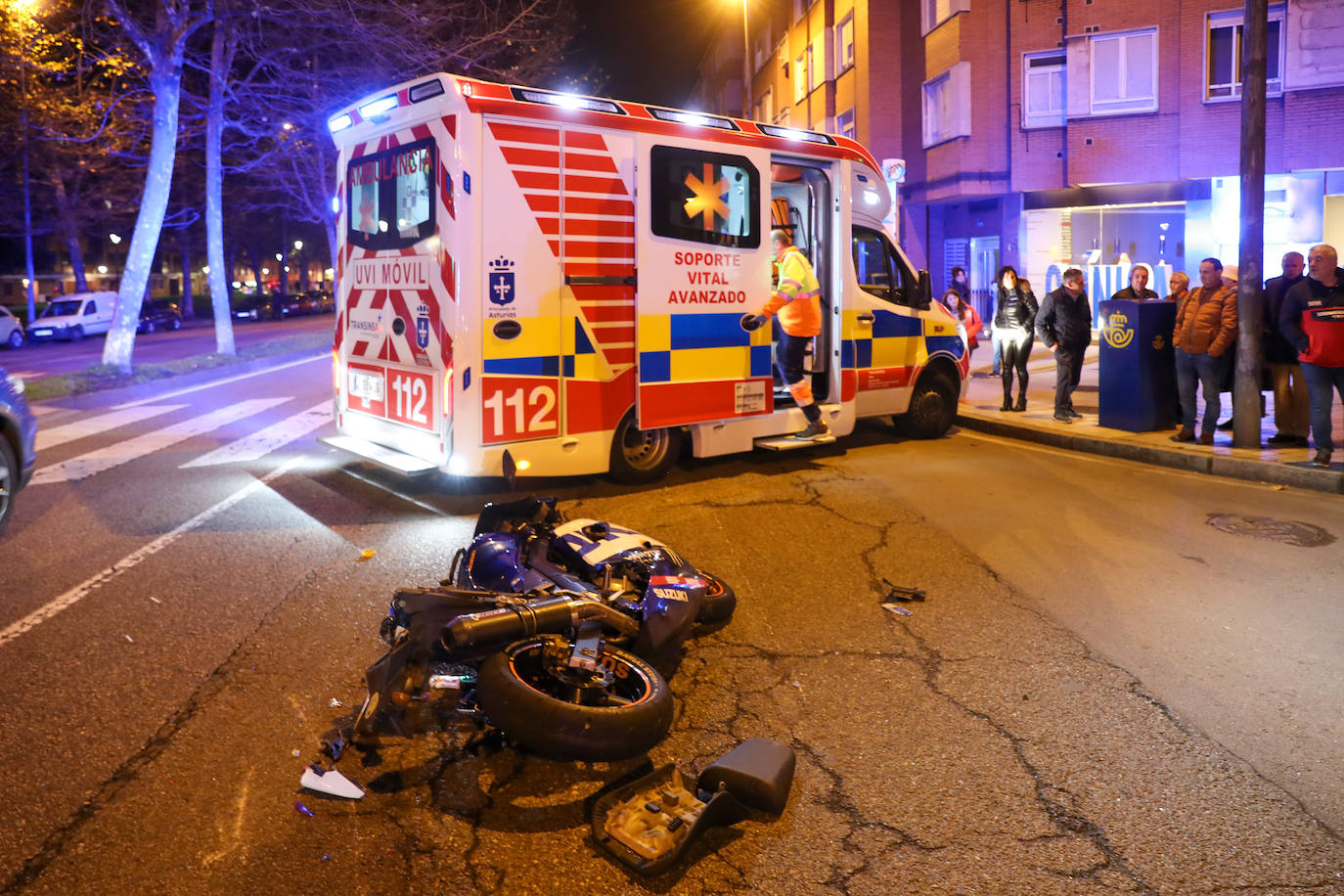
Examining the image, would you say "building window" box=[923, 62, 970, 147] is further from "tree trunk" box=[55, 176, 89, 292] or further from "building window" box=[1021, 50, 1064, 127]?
"tree trunk" box=[55, 176, 89, 292]

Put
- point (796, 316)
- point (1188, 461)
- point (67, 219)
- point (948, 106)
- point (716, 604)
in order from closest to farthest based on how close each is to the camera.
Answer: point (716, 604), point (796, 316), point (1188, 461), point (948, 106), point (67, 219)

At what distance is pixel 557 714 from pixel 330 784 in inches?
31.4

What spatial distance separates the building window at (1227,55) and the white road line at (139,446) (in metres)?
20.8

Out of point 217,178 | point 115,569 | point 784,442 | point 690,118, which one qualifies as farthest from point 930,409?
point 217,178

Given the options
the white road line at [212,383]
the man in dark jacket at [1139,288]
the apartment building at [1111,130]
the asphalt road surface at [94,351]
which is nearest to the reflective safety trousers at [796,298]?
the man in dark jacket at [1139,288]

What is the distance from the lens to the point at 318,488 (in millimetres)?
8555

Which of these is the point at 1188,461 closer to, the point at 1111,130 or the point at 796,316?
the point at 796,316

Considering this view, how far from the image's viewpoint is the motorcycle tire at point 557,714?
356 centimetres

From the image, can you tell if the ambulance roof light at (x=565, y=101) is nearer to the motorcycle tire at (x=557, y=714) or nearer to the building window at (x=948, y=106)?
the motorcycle tire at (x=557, y=714)

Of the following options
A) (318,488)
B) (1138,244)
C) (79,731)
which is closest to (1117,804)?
(79,731)

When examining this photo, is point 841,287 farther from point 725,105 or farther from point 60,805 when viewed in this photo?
point 725,105

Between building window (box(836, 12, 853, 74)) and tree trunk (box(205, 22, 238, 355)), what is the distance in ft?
60.1

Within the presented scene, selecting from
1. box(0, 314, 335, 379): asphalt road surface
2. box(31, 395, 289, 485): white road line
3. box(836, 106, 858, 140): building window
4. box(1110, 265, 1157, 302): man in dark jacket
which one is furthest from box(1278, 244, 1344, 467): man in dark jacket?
box(836, 106, 858, 140): building window

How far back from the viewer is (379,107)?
25.9 feet
